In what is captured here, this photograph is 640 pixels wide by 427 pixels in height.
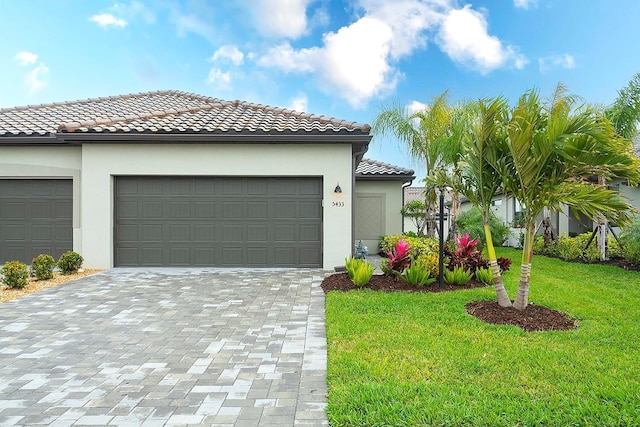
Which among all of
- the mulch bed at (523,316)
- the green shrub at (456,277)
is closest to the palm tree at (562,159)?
the mulch bed at (523,316)

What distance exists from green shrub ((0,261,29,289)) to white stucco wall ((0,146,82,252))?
2.65 m

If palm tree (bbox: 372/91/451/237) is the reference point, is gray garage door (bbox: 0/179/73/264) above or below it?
below

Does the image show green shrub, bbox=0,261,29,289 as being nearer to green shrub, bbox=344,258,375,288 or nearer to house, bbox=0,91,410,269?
house, bbox=0,91,410,269

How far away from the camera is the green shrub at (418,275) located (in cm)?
738

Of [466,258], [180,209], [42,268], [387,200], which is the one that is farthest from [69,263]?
[387,200]

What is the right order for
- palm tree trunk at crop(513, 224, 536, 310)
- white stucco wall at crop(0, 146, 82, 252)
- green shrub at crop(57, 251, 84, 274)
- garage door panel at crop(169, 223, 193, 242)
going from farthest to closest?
white stucco wall at crop(0, 146, 82, 252) → garage door panel at crop(169, 223, 193, 242) → green shrub at crop(57, 251, 84, 274) → palm tree trunk at crop(513, 224, 536, 310)

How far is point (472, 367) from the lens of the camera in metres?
3.77

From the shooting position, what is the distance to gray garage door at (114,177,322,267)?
33.7 feet

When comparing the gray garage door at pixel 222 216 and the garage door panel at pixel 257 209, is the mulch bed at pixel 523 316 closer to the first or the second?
the gray garage door at pixel 222 216

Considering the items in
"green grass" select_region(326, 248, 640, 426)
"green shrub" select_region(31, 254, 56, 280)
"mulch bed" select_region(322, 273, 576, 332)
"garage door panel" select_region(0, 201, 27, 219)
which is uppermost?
"garage door panel" select_region(0, 201, 27, 219)

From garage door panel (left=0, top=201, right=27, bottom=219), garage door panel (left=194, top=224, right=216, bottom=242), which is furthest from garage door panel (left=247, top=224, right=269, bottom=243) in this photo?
garage door panel (left=0, top=201, right=27, bottom=219)

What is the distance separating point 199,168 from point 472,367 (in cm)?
814

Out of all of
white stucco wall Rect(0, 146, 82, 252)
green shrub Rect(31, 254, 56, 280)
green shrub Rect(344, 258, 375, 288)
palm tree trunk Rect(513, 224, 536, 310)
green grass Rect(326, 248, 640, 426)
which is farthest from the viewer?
white stucco wall Rect(0, 146, 82, 252)

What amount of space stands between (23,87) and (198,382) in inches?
690
